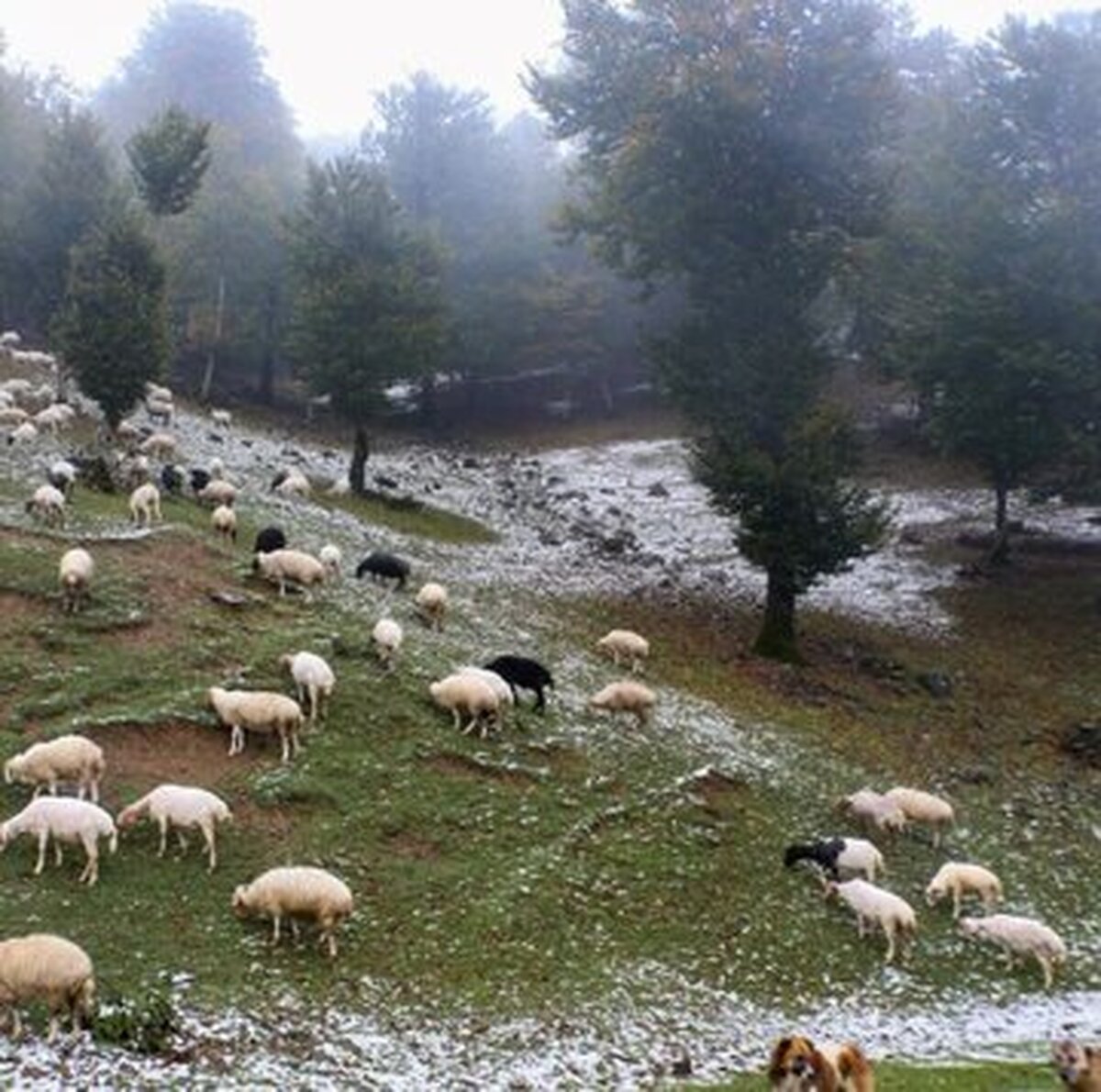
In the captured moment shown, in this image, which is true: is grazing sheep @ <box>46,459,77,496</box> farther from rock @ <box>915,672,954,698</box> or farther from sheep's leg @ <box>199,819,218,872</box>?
rock @ <box>915,672,954,698</box>

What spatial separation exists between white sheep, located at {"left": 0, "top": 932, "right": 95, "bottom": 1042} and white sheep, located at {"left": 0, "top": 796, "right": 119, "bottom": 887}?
298 centimetres

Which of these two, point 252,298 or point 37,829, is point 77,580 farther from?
point 252,298

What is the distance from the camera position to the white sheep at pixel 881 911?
1894 cm

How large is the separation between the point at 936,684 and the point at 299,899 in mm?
22363

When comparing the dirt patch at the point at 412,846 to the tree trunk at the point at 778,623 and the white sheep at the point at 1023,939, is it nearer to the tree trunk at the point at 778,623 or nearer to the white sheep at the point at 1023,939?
the white sheep at the point at 1023,939

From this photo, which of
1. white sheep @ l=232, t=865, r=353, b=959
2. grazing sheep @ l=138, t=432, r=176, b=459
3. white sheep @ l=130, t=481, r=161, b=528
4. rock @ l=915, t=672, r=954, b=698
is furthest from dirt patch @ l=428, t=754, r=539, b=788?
grazing sheep @ l=138, t=432, r=176, b=459

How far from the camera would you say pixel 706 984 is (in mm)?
17203

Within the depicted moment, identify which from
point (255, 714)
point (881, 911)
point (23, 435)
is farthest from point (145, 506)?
point (881, 911)

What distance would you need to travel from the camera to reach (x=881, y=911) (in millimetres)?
18969

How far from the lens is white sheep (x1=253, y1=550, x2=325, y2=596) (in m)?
28.7

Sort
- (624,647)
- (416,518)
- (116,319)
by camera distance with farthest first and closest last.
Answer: (416,518) < (116,319) < (624,647)

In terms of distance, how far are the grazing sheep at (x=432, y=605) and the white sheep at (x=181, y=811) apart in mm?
12399

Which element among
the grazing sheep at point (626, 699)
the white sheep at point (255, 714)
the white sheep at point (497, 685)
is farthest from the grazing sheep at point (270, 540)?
the white sheep at point (255, 714)

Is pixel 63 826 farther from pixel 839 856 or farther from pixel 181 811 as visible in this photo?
pixel 839 856
